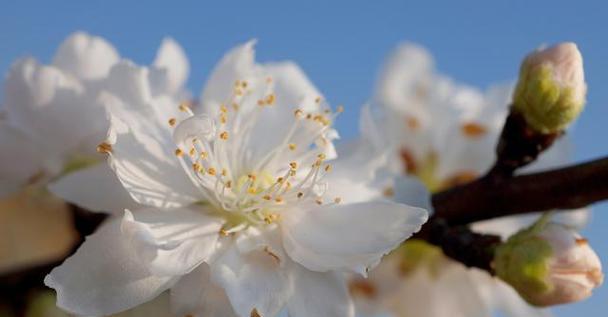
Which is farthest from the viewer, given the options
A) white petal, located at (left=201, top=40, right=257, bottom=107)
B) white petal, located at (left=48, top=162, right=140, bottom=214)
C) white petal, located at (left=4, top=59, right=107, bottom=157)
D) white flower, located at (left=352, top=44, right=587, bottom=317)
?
white flower, located at (left=352, top=44, right=587, bottom=317)

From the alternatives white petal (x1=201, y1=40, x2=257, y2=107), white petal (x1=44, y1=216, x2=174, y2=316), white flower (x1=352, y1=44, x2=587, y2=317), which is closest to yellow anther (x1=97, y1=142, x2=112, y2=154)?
white petal (x1=44, y1=216, x2=174, y2=316)

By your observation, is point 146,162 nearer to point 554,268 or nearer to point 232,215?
point 232,215

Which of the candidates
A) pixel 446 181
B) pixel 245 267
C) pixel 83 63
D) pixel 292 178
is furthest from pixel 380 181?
pixel 446 181

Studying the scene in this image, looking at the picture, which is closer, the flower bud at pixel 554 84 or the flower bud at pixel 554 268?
the flower bud at pixel 554 268

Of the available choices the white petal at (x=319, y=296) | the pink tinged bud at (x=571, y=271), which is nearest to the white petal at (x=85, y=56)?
the white petal at (x=319, y=296)

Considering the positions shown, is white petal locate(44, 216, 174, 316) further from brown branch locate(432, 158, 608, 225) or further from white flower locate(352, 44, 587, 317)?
white flower locate(352, 44, 587, 317)

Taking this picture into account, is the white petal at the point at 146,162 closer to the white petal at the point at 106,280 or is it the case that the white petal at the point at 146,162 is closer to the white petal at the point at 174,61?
the white petal at the point at 106,280
